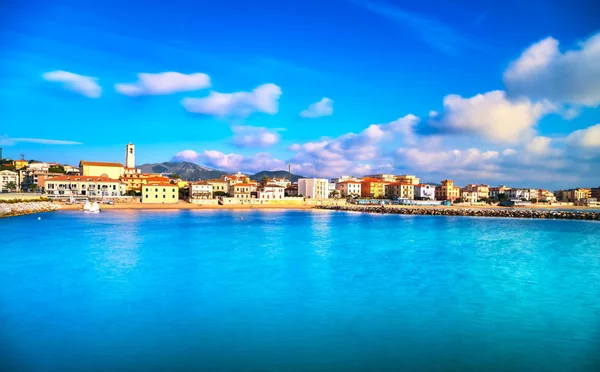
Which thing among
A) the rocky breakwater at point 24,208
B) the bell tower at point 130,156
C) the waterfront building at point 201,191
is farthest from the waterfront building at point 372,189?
the rocky breakwater at point 24,208

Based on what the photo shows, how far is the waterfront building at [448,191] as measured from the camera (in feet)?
230

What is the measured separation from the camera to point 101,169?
52688 millimetres

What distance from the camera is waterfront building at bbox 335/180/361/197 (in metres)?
68.9

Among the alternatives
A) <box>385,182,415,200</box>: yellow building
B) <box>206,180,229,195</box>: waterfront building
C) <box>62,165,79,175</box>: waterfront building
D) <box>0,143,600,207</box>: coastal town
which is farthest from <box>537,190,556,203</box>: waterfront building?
<box>62,165,79,175</box>: waterfront building

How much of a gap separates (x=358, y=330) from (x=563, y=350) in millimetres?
3222

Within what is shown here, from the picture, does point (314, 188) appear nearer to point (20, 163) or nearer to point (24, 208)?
point (24, 208)

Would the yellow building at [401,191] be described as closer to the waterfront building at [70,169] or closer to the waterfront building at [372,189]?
the waterfront building at [372,189]

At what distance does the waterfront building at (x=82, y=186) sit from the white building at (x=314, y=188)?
26.5 metres

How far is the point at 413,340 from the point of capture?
6629 mm

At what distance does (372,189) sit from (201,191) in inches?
1213

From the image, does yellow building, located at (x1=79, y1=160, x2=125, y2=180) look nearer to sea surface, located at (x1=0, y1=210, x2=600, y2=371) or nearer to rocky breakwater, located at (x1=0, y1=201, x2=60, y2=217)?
rocky breakwater, located at (x1=0, y1=201, x2=60, y2=217)

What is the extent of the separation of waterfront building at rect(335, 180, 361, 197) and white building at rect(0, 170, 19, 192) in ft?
156

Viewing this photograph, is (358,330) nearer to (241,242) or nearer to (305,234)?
(241,242)

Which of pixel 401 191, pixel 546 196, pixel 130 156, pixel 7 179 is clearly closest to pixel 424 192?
pixel 401 191
